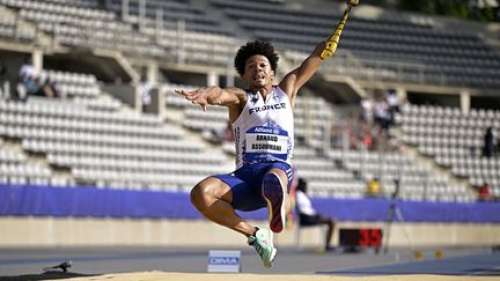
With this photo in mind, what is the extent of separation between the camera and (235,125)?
34.9 feet

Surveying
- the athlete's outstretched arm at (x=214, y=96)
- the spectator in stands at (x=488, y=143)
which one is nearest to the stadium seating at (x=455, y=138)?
the spectator in stands at (x=488, y=143)

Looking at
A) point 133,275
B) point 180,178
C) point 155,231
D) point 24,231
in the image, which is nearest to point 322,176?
point 180,178

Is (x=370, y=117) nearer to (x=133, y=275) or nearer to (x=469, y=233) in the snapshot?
(x=469, y=233)

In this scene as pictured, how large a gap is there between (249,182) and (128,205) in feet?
58.3

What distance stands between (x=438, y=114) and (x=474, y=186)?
13.4 ft

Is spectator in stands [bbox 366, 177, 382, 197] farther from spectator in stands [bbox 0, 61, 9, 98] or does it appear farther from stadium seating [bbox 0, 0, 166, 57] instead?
spectator in stands [bbox 0, 61, 9, 98]

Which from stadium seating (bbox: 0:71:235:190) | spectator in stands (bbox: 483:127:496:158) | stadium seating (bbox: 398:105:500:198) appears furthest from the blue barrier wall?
spectator in stands (bbox: 483:127:496:158)

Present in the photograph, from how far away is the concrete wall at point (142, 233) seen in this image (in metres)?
26.2

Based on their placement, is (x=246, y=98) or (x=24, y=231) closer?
(x=246, y=98)

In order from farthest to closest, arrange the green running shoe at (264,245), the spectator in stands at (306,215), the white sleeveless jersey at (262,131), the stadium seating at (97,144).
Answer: the stadium seating at (97,144), the spectator in stands at (306,215), the white sleeveless jersey at (262,131), the green running shoe at (264,245)

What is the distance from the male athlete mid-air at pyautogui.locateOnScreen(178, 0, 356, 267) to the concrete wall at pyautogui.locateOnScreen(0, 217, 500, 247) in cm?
1584

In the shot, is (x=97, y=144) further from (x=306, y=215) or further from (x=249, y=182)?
(x=249, y=182)

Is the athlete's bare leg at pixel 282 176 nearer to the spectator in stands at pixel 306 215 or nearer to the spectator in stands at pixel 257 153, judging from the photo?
the spectator in stands at pixel 257 153

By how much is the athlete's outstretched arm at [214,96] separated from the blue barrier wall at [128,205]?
52.4 feet
